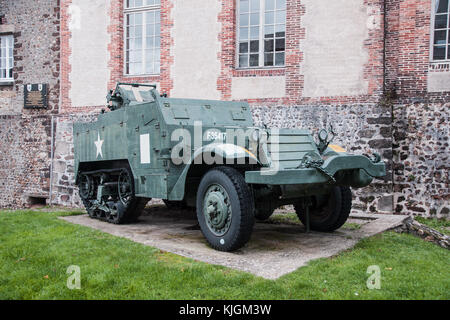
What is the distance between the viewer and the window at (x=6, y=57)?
1515cm

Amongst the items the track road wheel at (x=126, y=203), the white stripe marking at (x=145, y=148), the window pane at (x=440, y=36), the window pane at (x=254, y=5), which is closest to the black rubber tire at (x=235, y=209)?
the white stripe marking at (x=145, y=148)

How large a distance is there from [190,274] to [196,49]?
27.5ft

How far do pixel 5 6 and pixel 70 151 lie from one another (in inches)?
217

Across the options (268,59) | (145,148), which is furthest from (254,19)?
(145,148)

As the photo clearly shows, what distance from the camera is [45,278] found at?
4.70 m

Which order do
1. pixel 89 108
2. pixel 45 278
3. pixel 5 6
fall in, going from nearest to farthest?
1. pixel 45 278
2. pixel 89 108
3. pixel 5 6

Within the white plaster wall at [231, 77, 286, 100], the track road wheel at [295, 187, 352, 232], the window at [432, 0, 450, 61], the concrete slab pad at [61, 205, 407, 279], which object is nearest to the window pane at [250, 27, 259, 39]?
the white plaster wall at [231, 77, 286, 100]

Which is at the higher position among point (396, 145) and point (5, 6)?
point (5, 6)

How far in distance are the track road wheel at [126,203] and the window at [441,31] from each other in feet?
22.7

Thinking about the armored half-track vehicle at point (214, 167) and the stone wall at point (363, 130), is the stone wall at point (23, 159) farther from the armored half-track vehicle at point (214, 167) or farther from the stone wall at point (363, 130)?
the stone wall at point (363, 130)

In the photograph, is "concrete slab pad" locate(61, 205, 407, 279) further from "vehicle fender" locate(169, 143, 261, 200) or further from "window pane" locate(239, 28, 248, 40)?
"window pane" locate(239, 28, 248, 40)

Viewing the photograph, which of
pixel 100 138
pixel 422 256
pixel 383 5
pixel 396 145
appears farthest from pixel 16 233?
pixel 383 5

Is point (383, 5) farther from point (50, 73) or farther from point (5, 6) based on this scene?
point (5, 6)

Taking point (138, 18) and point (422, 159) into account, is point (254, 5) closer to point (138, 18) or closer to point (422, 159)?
point (138, 18)
